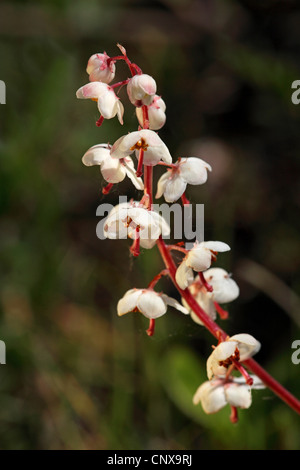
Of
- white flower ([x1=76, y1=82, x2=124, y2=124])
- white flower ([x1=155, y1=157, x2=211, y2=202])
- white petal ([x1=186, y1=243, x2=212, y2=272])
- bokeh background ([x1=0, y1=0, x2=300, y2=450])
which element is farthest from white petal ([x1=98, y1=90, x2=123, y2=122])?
bokeh background ([x1=0, y1=0, x2=300, y2=450])

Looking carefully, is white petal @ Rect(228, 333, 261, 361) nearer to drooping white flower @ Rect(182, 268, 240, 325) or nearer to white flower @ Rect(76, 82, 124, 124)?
drooping white flower @ Rect(182, 268, 240, 325)

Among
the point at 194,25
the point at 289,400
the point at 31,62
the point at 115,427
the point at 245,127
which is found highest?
the point at 194,25

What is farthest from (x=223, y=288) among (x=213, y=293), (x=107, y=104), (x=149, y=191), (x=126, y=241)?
(x=126, y=241)

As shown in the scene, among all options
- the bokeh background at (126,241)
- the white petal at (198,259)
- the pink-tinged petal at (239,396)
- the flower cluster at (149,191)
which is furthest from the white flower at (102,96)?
the bokeh background at (126,241)

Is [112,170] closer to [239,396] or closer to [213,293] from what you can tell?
[213,293]

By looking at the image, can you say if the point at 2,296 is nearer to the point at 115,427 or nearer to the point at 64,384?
the point at 64,384

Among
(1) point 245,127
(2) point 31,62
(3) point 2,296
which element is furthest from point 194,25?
(3) point 2,296
